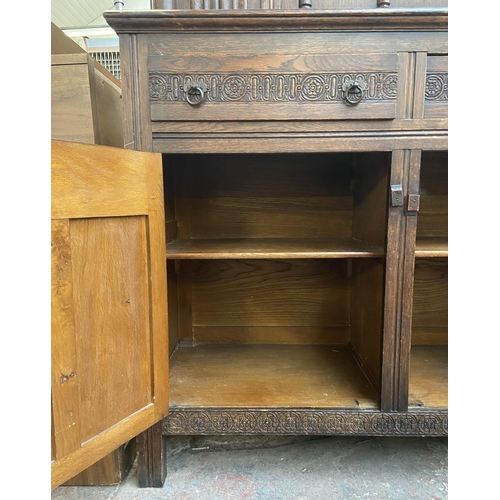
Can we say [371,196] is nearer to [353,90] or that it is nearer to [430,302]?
[353,90]

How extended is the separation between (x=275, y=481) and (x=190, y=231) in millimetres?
806

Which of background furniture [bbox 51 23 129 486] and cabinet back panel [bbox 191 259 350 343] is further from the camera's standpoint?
cabinet back panel [bbox 191 259 350 343]

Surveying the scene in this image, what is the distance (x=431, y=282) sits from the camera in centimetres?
116

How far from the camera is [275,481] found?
83cm

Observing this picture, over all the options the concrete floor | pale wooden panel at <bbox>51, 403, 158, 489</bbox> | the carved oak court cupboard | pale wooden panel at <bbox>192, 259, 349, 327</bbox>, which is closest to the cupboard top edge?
the carved oak court cupboard

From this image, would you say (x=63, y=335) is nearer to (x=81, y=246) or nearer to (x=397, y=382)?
(x=81, y=246)

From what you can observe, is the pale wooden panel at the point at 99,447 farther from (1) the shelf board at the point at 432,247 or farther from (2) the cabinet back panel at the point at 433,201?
(2) the cabinet back panel at the point at 433,201

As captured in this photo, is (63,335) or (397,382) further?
(397,382)

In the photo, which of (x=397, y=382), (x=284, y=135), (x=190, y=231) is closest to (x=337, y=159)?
(x=284, y=135)

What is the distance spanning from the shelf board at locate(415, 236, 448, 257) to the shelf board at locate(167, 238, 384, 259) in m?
0.10

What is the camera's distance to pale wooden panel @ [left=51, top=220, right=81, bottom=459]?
0.55m

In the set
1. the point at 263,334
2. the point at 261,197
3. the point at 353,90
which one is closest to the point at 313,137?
the point at 353,90

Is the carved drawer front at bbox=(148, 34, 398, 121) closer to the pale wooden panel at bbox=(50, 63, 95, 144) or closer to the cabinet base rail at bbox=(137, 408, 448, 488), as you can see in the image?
the pale wooden panel at bbox=(50, 63, 95, 144)

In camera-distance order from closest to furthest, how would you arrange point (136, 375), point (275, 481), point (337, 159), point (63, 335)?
point (63, 335) < point (136, 375) < point (275, 481) < point (337, 159)
